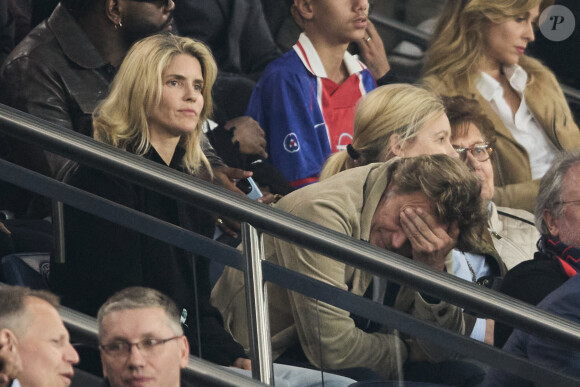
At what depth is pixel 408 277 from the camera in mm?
3182

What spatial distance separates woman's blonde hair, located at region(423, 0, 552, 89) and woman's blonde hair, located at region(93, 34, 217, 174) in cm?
158

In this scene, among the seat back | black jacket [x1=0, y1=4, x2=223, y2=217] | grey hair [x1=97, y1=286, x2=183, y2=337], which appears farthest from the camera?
black jacket [x1=0, y1=4, x2=223, y2=217]

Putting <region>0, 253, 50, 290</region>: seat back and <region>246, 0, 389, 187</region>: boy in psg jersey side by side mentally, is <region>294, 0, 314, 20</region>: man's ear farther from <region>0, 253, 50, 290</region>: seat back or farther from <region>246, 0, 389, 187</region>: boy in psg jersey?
<region>0, 253, 50, 290</region>: seat back

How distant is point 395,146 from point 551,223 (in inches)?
23.0

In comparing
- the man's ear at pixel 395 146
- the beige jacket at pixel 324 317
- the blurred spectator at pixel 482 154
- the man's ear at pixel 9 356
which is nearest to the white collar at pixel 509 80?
the blurred spectator at pixel 482 154

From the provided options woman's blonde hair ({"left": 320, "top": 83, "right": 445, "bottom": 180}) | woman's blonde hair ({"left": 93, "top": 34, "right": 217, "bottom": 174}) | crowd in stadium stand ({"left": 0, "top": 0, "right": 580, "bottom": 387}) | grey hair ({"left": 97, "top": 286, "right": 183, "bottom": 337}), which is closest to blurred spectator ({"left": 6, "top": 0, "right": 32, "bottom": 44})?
crowd in stadium stand ({"left": 0, "top": 0, "right": 580, "bottom": 387})

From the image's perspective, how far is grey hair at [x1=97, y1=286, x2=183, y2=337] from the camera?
2951mm

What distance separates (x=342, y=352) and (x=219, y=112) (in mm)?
1937

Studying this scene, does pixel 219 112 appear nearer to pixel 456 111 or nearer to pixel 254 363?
pixel 456 111

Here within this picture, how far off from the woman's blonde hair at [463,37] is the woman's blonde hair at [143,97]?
1576 mm

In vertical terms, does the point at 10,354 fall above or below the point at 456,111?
above

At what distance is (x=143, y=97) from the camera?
3951 millimetres

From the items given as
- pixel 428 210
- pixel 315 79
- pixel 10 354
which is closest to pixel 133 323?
pixel 10 354

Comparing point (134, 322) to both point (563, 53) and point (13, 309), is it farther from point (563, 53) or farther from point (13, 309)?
point (563, 53)
